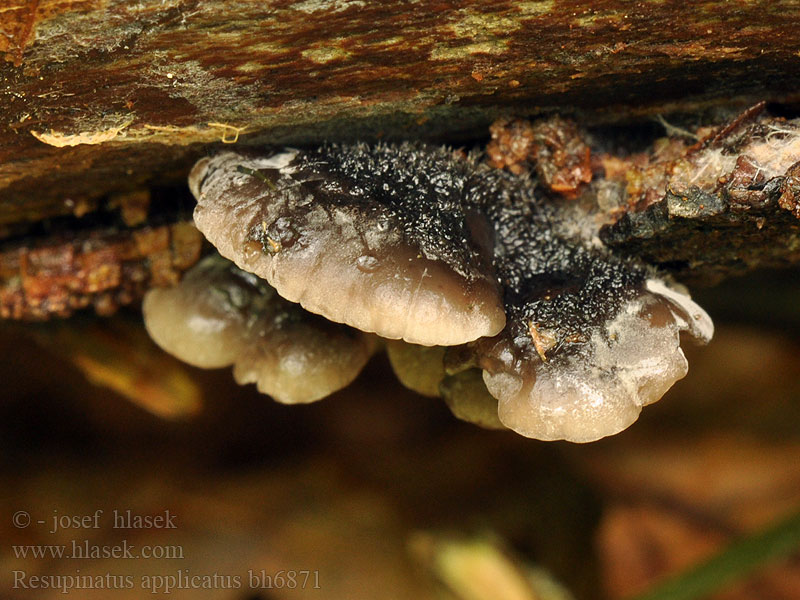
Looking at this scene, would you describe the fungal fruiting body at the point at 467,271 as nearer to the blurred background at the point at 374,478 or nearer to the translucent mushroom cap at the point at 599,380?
the translucent mushroom cap at the point at 599,380

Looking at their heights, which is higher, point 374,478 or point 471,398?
point 471,398

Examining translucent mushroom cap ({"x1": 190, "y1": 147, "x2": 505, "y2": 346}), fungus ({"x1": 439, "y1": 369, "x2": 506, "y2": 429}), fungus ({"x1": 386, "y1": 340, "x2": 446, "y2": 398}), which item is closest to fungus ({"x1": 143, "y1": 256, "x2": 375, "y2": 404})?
fungus ({"x1": 386, "y1": 340, "x2": 446, "y2": 398})

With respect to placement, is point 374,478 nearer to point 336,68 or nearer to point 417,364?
point 417,364

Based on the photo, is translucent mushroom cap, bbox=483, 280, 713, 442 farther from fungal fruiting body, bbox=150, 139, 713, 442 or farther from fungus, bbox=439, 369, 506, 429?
fungus, bbox=439, 369, 506, 429

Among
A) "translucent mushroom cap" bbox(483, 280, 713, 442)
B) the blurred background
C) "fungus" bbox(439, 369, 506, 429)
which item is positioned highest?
"translucent mushroom cap" bbox(483, 280, 713, 442)

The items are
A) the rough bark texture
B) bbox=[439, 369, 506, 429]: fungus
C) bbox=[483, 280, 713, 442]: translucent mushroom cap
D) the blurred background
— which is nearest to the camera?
the rough bark texture

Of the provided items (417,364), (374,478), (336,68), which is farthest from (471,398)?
(374,478)

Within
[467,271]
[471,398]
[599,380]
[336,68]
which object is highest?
[336,68]
